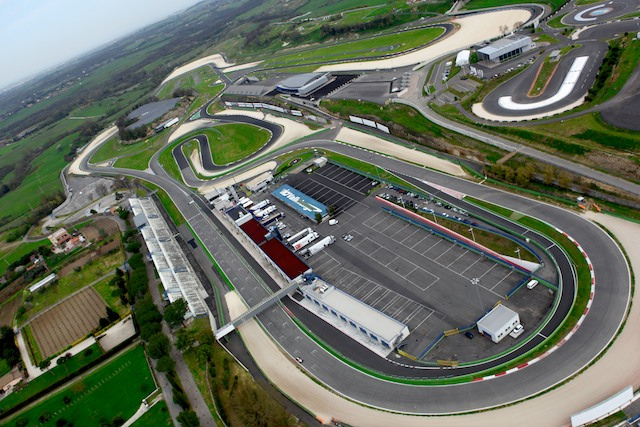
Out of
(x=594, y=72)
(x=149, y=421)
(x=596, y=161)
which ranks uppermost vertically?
(x=594, y=72)

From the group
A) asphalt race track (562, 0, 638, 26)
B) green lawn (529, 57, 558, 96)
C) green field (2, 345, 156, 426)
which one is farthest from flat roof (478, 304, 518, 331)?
asphalt race track (562, 0, 638, 26)

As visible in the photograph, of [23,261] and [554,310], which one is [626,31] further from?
[23,261]

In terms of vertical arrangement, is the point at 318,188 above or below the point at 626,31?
below

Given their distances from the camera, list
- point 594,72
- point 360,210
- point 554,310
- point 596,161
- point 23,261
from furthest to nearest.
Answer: point 23,261 → point 594,72 → point 360,210 → point 596,161 → point 554,310

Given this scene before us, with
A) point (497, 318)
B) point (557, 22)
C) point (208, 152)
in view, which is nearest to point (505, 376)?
point (497, 318)

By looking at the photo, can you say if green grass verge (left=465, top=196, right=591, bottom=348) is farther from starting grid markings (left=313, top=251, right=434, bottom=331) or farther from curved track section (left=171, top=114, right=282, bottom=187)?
curved track section (left=171, top=114, right=282, bottom=187)

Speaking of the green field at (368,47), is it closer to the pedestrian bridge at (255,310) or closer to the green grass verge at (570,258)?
the green grass verge at (570,258)

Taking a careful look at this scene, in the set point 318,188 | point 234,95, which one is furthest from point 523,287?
point 234,95
